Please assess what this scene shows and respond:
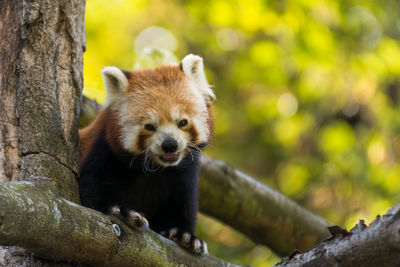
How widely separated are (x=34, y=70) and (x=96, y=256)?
51.8 inches

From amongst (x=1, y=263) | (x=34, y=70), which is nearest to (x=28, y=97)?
(x=34, y=70)

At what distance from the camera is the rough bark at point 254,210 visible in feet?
15.9

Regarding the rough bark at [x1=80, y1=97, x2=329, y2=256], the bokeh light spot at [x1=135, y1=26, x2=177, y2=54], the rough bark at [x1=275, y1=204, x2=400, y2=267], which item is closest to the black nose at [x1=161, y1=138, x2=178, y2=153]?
the rough bark at [x1=80, y1=97, x2=329, y2=256]

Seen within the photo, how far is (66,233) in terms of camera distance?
89.5 inches

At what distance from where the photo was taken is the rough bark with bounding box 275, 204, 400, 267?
203 cm

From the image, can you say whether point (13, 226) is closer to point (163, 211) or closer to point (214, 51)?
point (163, 211)

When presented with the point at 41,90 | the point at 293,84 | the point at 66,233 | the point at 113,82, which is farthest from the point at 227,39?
the point at 66,233

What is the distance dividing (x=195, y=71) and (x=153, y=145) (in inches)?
33.3

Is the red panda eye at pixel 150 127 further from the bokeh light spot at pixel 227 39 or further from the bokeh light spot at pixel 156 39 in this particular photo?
the bokeh light spot at pixel 227 39

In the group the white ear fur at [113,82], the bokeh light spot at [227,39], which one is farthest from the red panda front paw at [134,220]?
the bokeh light spot at [227,39]

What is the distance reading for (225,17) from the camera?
7.28 metres

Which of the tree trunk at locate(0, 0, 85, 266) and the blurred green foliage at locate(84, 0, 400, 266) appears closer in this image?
the tree trunk at locate(0, 0, 85, 266)

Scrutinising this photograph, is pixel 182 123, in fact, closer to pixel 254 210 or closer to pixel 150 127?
pixel 150 127

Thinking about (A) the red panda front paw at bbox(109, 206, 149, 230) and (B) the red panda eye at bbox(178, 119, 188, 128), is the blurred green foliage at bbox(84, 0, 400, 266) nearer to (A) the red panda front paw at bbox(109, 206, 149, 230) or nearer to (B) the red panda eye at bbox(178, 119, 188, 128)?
(B) the red panda eye at bbox(178, 119, 188, 128)
